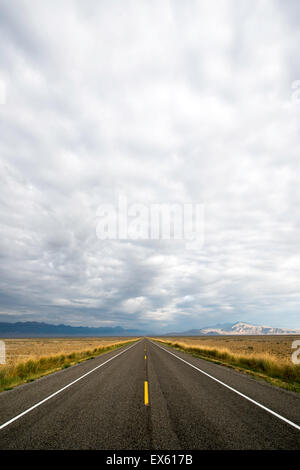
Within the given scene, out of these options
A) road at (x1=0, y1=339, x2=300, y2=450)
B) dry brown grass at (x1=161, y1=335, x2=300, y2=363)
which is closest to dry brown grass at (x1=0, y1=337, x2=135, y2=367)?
road at (x1=0, y1=339, x2=300, y2=450)

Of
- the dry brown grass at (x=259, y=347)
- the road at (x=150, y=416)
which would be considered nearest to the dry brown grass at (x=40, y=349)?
the road at (x=150, y=416)

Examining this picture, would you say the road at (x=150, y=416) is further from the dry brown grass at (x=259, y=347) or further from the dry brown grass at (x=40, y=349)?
the dry brown grass at (x=259, y=347)

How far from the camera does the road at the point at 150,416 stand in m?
4.71

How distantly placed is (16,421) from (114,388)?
4170mm

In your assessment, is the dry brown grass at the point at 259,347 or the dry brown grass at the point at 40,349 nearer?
the dry brown grass at the point at 40,349

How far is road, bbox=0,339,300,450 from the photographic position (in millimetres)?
4707

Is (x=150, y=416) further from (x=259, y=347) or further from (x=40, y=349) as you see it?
(x=40, y=349)

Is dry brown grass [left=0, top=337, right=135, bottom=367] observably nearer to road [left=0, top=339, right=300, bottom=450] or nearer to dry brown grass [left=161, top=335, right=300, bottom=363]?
road [left=0, top=339, right=300, bottom=450]

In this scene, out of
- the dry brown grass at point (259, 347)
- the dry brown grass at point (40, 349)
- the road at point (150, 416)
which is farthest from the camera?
the dry brown grass at point (259, 347)

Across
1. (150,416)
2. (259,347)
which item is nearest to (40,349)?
(259,347)

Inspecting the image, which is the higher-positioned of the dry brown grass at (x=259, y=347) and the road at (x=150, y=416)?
the road at (x=150, y=416)

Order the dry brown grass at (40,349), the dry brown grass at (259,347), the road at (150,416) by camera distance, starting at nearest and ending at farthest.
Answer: the road at (150,416), the dry brown grass at (40,349), the dry brown grass at (259,347)
